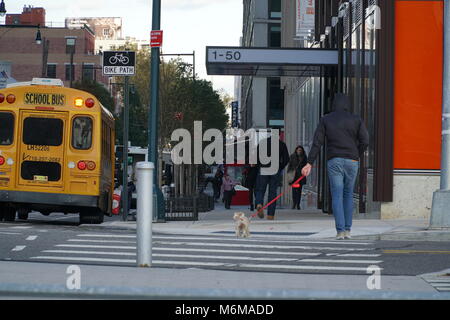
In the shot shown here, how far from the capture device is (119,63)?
810 inches

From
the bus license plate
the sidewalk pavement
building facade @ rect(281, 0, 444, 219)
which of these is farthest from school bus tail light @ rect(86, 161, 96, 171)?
building facade @ rect(281, 0, 444, 219)

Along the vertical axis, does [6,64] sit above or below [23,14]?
below

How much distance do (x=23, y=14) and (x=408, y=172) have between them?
9099cm

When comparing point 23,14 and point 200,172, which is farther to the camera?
point 23,14

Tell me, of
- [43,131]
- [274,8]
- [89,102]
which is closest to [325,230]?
[89,102]

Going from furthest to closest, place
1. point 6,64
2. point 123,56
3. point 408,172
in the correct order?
point 6,64 → point 123,56 → point 408,172

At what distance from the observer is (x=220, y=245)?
12133mm

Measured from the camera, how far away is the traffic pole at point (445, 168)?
13.6 meters

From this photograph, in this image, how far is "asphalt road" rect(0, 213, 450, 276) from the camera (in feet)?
31.5

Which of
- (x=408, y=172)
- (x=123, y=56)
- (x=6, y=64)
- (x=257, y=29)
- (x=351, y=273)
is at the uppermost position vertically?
(x=257, y=29)

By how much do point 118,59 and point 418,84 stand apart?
6.75 meters

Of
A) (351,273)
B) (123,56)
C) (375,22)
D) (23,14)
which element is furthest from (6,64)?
(23,14)

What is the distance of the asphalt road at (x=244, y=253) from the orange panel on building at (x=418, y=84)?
16.3 feet

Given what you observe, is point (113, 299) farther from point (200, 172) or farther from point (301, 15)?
point (200, 172)
